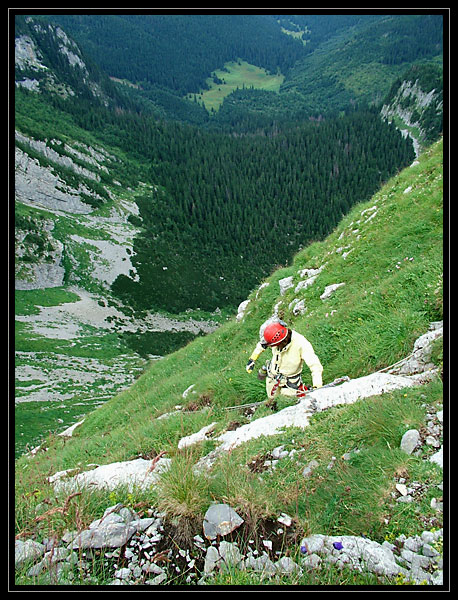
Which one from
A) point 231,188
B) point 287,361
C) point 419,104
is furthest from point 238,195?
point 287,361

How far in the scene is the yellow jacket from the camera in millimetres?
7328

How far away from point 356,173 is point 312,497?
609 feet

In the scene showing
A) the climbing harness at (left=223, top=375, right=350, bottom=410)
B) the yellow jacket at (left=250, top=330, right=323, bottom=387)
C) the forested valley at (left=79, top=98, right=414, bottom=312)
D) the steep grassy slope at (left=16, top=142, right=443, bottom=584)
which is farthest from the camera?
the forested valley at (left=79, top=98, right=414, bottom=312)

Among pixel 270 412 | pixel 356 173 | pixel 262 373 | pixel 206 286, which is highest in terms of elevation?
pixel 356 173

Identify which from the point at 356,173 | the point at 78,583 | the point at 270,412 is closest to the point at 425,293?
the point at 270,412

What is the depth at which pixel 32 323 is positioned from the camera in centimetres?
6438

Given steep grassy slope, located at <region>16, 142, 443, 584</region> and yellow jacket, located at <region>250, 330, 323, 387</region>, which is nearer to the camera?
steep grassy slope, located at <region>16, 142, 443, 584</region>

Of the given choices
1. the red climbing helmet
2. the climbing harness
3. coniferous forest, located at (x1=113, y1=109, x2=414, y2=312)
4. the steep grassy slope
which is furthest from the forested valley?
the red climbing helmet

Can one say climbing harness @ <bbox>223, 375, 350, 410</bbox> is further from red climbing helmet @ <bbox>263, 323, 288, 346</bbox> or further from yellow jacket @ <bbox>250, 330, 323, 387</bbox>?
red climbing helmet @ <bbox>263, 323, 288, 346</bbox>

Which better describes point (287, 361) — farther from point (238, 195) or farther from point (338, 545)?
point (238, 195)

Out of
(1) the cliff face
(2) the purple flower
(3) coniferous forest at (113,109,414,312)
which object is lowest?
(2) the purple flower
